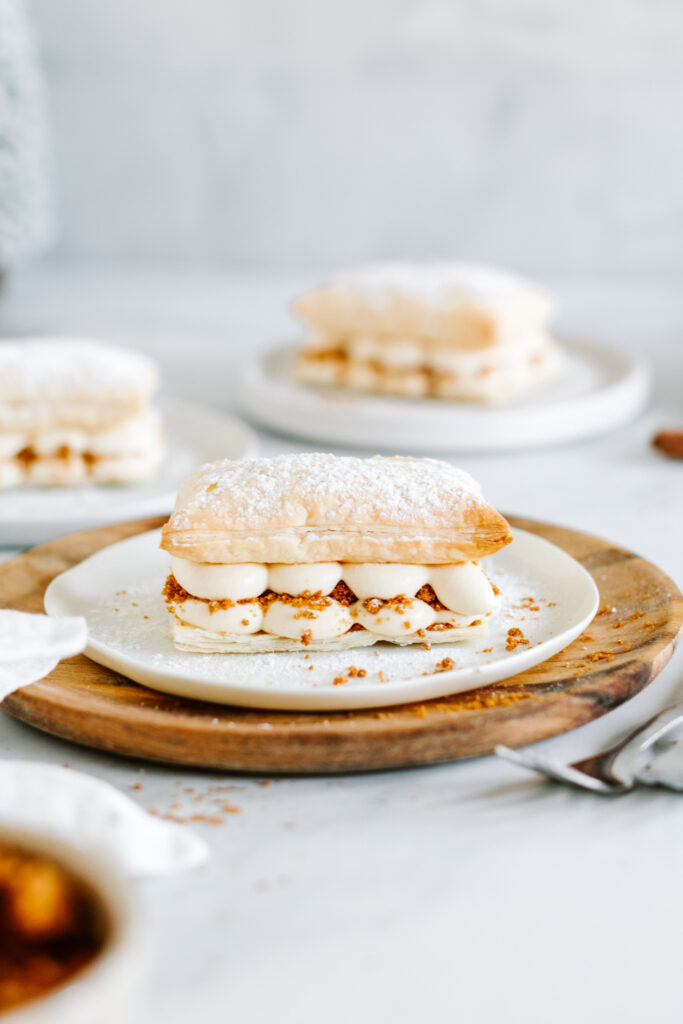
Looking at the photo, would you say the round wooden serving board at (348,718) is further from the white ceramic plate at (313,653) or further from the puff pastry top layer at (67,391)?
the puff pastry top layer at (67,391)

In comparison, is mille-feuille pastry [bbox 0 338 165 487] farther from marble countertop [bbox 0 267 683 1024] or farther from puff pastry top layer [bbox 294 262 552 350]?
marble countertop [bbox 0 267 683 1024]

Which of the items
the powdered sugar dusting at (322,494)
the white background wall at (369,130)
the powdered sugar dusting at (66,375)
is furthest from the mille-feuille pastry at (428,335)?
the powdered sugar dusting at (322,494)

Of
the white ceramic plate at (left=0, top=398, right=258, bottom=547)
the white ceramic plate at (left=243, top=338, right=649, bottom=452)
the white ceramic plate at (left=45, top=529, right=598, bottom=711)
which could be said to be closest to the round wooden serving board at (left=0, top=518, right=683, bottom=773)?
the white ceramic plate at (left=45, top=529, right=598, bottom=711)

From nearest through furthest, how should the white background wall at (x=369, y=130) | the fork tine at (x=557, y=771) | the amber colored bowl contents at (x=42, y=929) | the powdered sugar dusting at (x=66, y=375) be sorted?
1. the amber colored bowl contents at (x=42, y=929)
2. the fork tine at (x=557, y=771)
3. the powdered sugar dusting at (x=66, y=375)
4. the white background wall at (x=369, y=130)

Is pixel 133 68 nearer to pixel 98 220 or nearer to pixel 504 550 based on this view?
pixel 98 220

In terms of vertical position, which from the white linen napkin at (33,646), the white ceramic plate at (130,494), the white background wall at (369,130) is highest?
the white background wall at (369,130)

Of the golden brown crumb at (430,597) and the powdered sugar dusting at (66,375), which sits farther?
the powdered sugar dusting at (66,375)

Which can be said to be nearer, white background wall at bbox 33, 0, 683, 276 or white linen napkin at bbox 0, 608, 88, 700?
white linen napkin at bbox 0, 608, 88, 700

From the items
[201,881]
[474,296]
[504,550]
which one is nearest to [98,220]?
[474,296]
